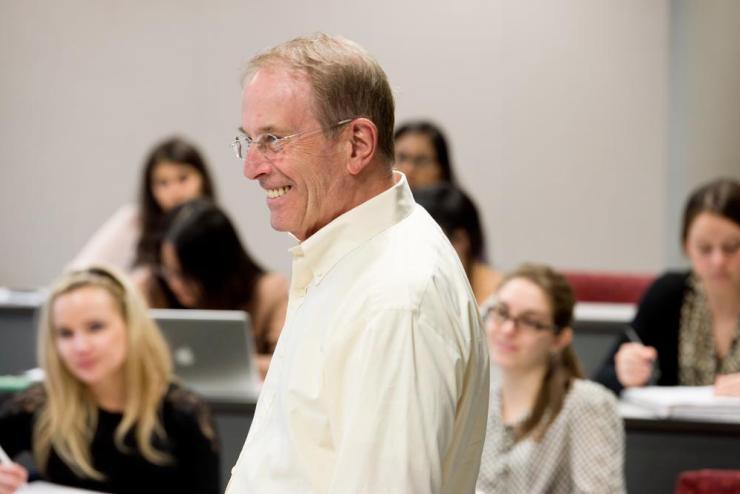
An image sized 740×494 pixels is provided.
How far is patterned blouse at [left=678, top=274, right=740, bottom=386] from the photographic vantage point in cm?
350

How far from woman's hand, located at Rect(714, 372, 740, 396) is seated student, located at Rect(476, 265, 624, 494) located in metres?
0.38

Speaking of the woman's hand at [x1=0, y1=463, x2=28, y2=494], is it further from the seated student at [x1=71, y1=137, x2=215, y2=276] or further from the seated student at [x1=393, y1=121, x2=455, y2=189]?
the seated student at [x1=71, y1=137, x2=215, y2=276]

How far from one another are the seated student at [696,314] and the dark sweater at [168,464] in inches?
45.0

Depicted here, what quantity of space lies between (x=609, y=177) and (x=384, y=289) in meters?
5.21

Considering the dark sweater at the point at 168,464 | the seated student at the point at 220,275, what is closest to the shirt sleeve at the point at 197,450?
the dark sweater at the point at 168,464

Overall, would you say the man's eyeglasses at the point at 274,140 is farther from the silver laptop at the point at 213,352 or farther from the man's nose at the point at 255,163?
the silver laptop at the point at 213,352

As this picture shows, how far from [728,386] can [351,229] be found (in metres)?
2.03

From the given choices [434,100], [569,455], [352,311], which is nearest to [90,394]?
[569,455]

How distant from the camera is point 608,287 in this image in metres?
5.00

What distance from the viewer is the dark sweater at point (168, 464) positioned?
9.89ft

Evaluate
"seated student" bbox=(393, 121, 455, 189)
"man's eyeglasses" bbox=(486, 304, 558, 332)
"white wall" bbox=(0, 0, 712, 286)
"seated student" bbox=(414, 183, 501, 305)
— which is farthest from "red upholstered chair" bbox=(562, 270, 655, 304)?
"man's eyeglasses" bbox=(486, 304, 558, 332)

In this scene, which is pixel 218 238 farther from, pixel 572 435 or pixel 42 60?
pixel 42 60

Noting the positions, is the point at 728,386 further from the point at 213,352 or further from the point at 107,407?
the point at 107,407

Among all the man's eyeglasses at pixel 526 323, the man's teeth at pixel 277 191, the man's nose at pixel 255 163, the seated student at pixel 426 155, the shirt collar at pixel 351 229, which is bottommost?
the man's eyeglasses at pixel 526 323
